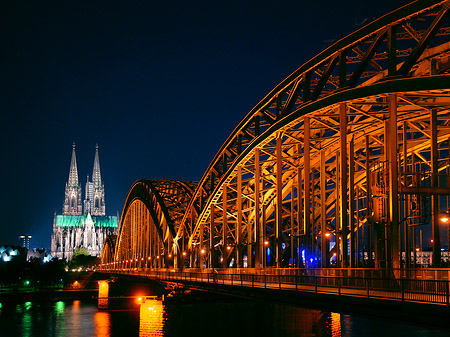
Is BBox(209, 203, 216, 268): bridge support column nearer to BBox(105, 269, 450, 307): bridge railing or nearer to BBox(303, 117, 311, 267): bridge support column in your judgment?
BBox(105, 269, 450, 307): bridge railing

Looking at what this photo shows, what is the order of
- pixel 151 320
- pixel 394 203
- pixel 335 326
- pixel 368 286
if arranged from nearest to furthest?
1. pixel 368 286
2. pixel 394 203
3. pixel 335 326
4. pixel 151 320

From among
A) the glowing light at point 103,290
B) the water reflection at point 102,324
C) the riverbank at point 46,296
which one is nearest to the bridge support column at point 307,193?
the water reflection at point 102,324

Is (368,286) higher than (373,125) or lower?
lower

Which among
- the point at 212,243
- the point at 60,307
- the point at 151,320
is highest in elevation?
the point at 212,243

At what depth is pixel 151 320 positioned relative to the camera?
8469 cm

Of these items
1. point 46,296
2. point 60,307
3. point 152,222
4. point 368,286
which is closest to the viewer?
point 368,286

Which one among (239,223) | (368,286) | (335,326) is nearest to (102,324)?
(335,326)

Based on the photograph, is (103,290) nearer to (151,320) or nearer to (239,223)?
(151,320)

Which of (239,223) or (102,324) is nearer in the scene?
(239,223)

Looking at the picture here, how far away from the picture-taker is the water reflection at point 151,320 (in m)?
73.3

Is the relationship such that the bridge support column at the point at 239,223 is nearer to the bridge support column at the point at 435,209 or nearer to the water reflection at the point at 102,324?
the bridge support column at the point at 435,209

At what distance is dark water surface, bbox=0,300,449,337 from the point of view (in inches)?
2798

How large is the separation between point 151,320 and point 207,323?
12.5 m

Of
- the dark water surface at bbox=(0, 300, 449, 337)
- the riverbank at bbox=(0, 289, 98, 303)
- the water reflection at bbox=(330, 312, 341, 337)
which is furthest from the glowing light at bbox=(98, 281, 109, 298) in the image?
the water reflection at bbox=(330, 312, 341, 337)
